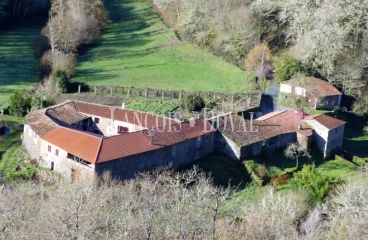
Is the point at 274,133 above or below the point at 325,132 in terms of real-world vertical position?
above

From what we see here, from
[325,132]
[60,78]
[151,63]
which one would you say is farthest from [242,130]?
[151,63]

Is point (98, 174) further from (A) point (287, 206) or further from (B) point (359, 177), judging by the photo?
(B) point (359, 177)

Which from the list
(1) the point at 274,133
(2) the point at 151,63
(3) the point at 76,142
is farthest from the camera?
(2) the point at 151,63

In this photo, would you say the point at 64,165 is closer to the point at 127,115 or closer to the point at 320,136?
the point at 127,115

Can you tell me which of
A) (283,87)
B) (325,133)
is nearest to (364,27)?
(283,87)

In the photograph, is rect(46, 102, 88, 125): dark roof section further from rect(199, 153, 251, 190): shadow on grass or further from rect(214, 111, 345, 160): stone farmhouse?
rect(214, 111, 345, 160): stone farmhouse

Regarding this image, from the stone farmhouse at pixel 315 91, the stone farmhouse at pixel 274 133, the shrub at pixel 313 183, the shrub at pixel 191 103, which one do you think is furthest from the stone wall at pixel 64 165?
the stone farmhouse at pixel 315 91
